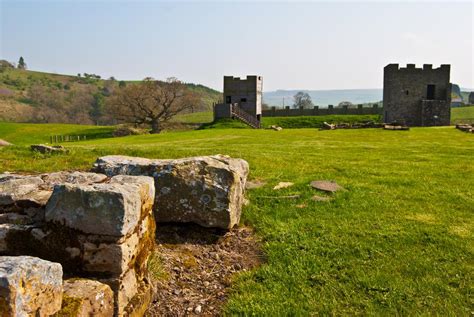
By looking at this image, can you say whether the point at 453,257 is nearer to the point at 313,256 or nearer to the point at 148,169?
the point at 313,256

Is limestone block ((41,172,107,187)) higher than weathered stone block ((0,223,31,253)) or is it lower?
higher

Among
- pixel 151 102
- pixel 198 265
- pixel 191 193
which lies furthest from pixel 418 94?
pixel 198 265

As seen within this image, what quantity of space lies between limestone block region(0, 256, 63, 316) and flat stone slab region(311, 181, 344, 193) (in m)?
7.22

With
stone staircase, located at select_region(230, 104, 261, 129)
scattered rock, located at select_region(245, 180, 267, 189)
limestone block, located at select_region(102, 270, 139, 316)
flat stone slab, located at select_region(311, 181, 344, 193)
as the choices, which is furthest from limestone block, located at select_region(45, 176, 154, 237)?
stone staircase, located at select_region(230, 104, 261, 129)

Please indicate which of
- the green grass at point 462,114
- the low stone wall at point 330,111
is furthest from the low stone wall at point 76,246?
the green grass at point 462,114

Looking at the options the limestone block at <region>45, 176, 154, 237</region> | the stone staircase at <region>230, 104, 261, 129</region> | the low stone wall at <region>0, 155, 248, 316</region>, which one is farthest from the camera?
the stone staircase at <region>230, 104, 261, 129</region>

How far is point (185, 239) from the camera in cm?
639

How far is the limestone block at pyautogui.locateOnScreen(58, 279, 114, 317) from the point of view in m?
3.24

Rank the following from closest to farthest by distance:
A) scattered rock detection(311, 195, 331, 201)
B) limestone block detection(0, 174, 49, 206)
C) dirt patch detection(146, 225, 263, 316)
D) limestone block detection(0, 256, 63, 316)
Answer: limestone block detection(0, 256, 63, 316) → limestone block detection(0, 174, 49, 206) → dirt patch detection(146, 225, 263, 316) → scattered rock detection(311, 195, 331, 201)

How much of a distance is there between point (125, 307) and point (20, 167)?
8122 millimetres

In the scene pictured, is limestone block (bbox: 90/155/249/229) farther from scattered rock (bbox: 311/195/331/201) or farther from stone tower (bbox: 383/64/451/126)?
stone tower (bbox: 383/64/451/126)

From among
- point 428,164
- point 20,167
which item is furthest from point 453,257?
point 20,167

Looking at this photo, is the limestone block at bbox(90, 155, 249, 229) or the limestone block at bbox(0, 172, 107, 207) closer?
the limestone block at bbox(0, 172, 107, 207)

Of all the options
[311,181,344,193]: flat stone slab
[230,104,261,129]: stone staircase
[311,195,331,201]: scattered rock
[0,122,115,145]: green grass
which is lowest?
[0,122,115,145]: green grass
